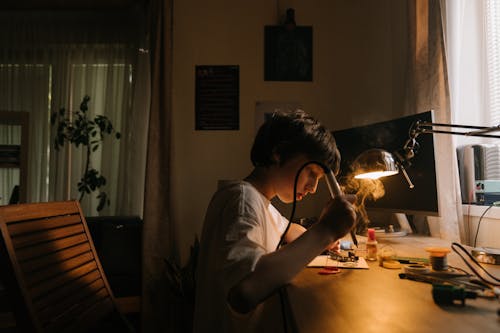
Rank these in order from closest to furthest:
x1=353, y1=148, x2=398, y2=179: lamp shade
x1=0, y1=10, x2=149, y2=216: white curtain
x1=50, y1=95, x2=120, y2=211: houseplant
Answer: x1=353, y1=148, x2=398, y2=179: lamp shade, x1=50, y1=95, x2=120, y2=211: houseplant, x1=0, y1=10, x2=149, y2=216: white curtain

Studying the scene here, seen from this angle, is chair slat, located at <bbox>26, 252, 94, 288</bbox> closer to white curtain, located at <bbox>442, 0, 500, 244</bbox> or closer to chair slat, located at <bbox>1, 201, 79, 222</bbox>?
chair slat, located at <bbox>1, 201, 79, 222</bbox>

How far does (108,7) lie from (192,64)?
44.3 inches

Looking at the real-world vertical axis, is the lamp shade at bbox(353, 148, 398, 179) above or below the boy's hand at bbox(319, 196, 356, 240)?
above

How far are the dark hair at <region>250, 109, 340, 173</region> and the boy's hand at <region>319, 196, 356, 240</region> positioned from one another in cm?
20

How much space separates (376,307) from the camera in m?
0.77

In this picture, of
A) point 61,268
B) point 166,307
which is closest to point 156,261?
point 166,307

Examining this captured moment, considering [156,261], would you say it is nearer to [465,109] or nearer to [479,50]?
[465,109]

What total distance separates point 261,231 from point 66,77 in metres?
3.08

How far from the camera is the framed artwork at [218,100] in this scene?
8.81 ft

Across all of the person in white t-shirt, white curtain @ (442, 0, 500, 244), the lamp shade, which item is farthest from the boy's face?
white curtain @ (442, 0, 500, 244)

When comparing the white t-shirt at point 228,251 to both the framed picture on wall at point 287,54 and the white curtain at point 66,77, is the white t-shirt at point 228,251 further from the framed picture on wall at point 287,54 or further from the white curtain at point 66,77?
the white curtain at point 66,77

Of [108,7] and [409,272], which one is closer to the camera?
[409,272]

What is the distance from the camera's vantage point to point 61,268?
1.03 metres

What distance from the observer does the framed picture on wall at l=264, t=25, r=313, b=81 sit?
2686 mm
